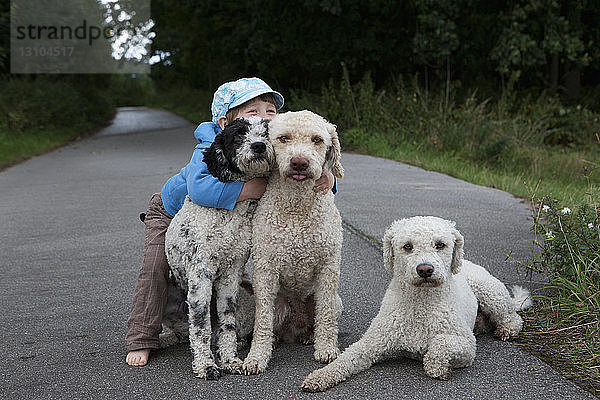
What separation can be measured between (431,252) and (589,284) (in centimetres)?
144

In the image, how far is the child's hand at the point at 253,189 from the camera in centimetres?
369

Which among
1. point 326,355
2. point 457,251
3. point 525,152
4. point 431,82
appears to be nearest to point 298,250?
point 326,355

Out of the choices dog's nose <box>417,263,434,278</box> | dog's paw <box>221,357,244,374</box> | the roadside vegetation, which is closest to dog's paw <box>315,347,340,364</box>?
dog's paw <box>221,357,244,374</box>

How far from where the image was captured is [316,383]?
11.0 ft

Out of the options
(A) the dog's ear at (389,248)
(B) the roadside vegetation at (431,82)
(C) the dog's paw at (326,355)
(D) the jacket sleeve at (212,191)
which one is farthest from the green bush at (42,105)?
(A) the dog's ear at (389,248)

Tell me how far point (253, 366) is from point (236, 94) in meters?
1.68

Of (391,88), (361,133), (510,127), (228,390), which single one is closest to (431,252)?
(228,390)

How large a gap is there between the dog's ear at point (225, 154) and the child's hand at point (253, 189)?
8 cm

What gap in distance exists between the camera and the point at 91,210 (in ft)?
30.4

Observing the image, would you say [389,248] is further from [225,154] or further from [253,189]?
[225,154]

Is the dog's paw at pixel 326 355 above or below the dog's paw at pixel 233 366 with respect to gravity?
above

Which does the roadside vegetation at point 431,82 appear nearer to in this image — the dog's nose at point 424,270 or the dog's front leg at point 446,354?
the dog's front leg at point 446,354

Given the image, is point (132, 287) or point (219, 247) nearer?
point (219, 247)

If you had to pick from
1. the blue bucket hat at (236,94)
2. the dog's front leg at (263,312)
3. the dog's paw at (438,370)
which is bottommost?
the dog's paw at (438,370)
